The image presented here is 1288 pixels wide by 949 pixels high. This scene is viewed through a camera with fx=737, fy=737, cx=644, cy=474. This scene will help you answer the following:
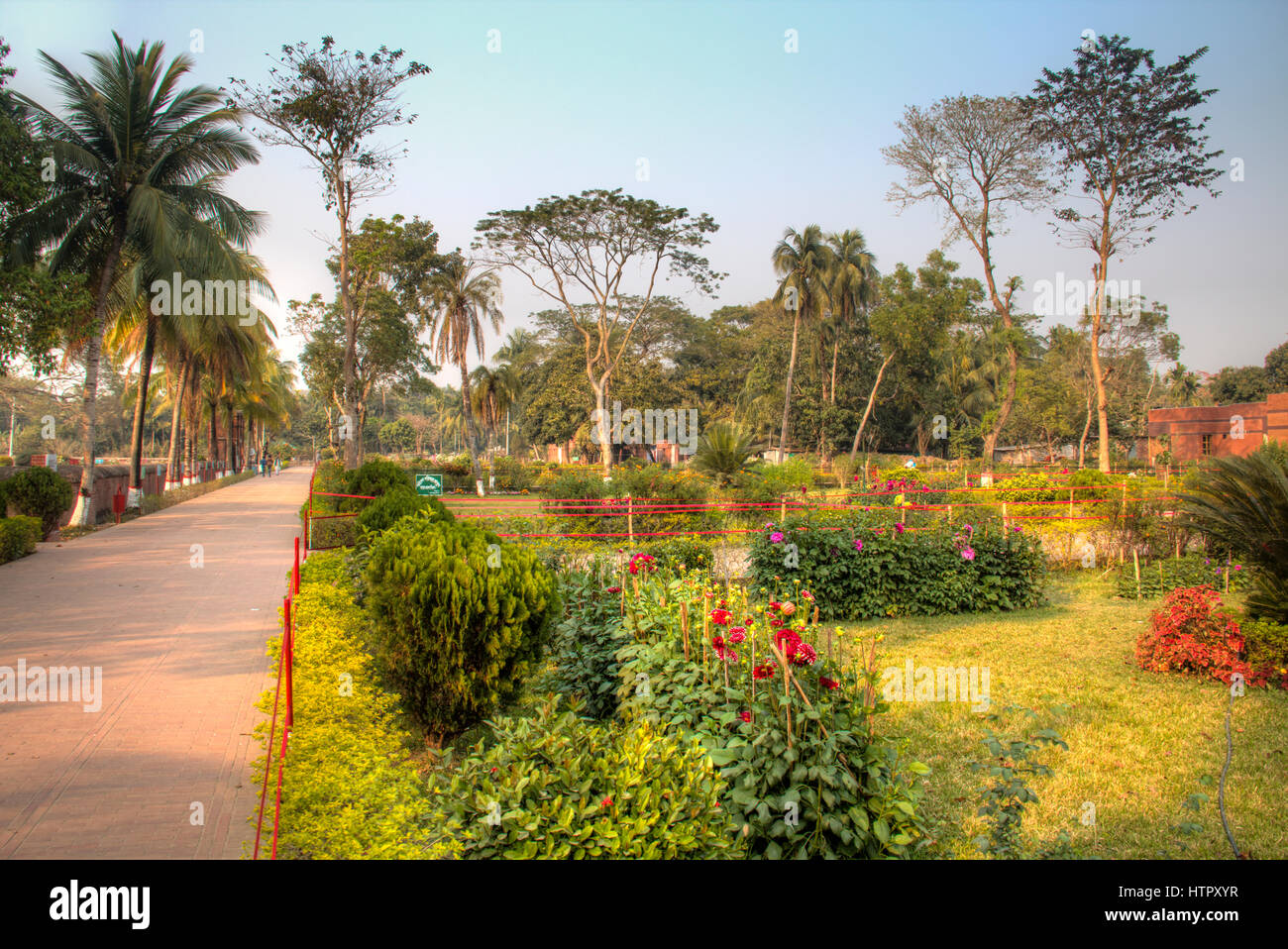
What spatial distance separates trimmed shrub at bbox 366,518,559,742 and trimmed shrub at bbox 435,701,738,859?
1.82 meters

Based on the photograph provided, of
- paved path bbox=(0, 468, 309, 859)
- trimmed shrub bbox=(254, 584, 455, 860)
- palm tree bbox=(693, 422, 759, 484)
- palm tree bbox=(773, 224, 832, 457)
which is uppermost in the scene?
palm tree bbox=(773, 224, 832, 457)

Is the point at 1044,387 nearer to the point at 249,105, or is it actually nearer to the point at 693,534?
the point at 693,534

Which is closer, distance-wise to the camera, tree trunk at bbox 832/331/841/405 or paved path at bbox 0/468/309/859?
paved path at bbox 0/468/309/859

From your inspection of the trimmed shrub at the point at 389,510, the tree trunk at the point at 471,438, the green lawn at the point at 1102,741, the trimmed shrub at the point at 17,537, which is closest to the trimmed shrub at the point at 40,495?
the trimmed shrub at the point at 17,537

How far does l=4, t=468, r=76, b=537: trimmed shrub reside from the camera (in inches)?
537

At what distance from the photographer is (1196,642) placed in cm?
663

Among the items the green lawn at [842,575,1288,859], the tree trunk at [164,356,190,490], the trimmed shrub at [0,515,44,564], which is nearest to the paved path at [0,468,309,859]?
the trimmed shrub at [0,515,44,564]

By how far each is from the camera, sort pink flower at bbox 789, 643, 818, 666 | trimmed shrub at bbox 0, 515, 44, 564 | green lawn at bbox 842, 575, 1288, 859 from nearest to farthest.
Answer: pink flower at bbox 789, 643, 818, 666 → green lawn at bbox 842, 575, 1288, 859 → trimmed shrub at bbox 0, 515, 44, 564

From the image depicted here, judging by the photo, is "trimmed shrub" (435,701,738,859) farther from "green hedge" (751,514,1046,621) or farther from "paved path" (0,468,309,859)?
"green hedge" (751,514,1046,621)

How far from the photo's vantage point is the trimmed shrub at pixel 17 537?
446 inches

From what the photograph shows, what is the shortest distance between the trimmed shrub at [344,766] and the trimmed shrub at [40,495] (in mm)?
11696

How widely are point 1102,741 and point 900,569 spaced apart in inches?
161
